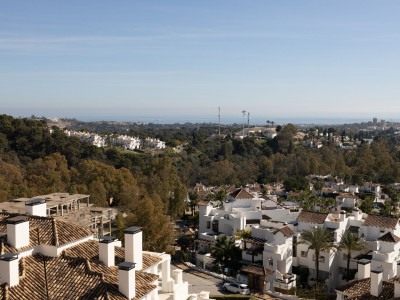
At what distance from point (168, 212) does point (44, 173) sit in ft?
47.5

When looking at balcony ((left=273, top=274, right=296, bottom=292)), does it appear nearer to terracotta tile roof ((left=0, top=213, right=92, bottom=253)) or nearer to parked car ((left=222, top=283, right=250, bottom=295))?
parked car ((left=222, top=283, right=250, bottom=295))

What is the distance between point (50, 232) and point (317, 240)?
19091mm

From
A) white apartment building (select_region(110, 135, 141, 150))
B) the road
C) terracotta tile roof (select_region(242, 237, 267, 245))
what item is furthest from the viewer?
white apartment building (select_region(110, 135, 141, 150))

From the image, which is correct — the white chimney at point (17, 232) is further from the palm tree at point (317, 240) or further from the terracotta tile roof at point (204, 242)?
the terracotta tile roof at point (204, 242)

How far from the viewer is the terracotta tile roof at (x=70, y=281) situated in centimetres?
1106

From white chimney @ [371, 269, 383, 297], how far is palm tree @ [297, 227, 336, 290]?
11394mm

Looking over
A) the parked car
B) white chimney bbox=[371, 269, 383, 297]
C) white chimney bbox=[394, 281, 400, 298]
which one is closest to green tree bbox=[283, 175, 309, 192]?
the parked car

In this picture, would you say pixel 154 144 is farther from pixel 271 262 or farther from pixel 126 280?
pixel 126 280

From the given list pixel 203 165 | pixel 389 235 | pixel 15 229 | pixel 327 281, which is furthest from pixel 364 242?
pixel 203 165

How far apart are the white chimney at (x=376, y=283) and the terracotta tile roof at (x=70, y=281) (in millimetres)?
8748

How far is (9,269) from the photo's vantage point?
10.9 m

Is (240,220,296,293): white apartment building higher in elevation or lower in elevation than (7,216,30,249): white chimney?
lower

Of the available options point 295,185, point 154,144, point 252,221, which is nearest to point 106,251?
point 252,221

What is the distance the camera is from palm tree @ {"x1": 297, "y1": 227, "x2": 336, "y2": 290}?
27.3 metres
